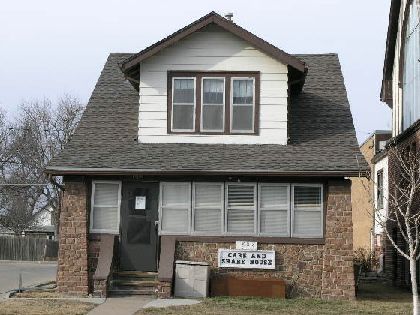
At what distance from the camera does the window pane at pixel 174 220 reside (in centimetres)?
1895

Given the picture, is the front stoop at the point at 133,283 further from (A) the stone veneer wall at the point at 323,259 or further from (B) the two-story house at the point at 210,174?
(A) the stone veneer wall at the point at 323,259

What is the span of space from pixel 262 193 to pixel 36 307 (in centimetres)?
643

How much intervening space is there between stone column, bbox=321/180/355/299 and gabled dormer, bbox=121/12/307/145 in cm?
216

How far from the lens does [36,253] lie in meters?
47.2

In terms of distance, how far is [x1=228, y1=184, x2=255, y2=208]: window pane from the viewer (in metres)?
18.9

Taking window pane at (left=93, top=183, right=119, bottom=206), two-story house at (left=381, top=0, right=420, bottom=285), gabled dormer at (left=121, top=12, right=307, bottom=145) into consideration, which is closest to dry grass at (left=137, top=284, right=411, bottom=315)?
window pane at (left=93, top=183, right=119, bottom=206)

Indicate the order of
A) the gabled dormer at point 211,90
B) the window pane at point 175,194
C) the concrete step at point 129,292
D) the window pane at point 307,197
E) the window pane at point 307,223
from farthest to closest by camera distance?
the gabled dormer at point 211,90
the window pane at point 175,194
the window pane at point 307,197
the window pane at point 307,223
the concrete step at point 129,292

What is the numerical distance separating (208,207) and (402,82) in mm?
12176

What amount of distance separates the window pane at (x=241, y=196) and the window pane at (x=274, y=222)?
0.45 meters

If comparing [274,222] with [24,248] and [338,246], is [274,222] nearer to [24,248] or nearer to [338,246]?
[338,246]

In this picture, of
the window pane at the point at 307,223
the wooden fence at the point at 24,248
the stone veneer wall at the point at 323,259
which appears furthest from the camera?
the wooden fence at the point at 24,248

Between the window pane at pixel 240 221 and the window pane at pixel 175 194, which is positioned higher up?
the window pane at pixel 175 194

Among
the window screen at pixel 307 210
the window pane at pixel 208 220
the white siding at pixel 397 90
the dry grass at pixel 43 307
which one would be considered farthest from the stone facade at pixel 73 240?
the white siding at pixel 397 90

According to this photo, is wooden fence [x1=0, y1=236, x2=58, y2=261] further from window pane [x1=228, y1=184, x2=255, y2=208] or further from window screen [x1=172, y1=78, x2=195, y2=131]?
window pane [x1=228, y1=184, x2=255, y2=208]
